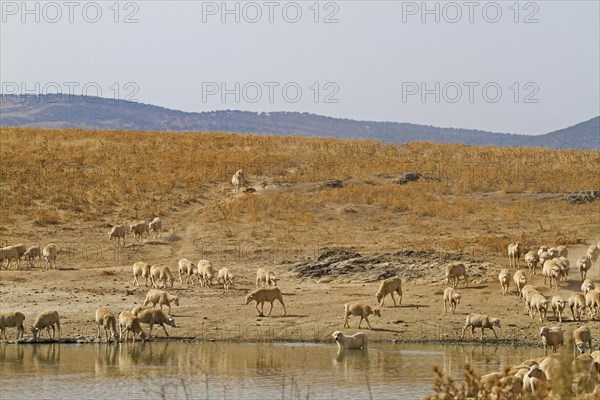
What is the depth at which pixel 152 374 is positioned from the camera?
2133 centimetres

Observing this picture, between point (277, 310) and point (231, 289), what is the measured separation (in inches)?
125

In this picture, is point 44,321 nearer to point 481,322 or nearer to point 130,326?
point 130,326

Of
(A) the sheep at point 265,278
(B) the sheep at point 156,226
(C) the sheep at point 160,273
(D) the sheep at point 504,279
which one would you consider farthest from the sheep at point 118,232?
(D) the sheep at point 504,279

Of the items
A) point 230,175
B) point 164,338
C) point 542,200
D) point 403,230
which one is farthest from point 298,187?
point 164,338

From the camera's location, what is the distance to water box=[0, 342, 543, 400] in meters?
19.5

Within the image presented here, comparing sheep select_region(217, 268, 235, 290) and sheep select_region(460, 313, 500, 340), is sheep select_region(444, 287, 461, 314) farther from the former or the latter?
sheep select_region(217, 268, 235, 290)

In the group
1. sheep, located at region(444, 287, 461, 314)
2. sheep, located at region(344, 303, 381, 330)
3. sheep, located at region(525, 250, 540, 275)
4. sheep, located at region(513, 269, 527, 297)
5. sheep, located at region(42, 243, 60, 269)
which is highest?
sheep, located at region(42, 243, 60, 269)

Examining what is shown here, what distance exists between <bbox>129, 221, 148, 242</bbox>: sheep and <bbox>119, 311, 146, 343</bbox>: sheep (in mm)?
13718

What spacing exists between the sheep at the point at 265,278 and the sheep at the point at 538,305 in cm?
800

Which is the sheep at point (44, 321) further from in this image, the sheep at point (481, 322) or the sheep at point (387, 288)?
the sheep at point (481, 322)

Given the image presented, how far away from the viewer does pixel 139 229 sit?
3959 cm

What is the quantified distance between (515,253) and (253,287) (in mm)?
8730

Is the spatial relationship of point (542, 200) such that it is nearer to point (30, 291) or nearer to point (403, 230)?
point (403, 230)

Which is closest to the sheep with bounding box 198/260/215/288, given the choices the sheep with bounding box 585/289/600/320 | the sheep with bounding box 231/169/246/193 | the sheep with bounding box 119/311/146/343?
the sheep with bounding box 119/311/146/343
